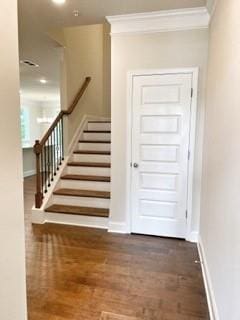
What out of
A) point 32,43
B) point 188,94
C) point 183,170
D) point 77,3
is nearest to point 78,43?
point 32,43

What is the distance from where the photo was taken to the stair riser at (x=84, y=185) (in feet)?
13.3

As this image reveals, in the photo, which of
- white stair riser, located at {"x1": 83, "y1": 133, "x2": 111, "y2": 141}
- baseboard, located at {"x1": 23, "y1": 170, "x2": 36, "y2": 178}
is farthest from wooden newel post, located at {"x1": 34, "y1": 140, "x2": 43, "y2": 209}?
baseboard, located at {"x1": 23, "y1": 170, "x2": 36, "y2": 178}

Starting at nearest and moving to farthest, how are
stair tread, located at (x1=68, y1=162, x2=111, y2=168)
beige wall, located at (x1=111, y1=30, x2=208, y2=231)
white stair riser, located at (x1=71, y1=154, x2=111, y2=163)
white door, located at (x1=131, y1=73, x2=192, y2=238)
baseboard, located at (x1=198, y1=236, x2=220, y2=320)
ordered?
baseboard, located at (x1=198, y1=236, x2=220, y2=320) → beige wall, located at (x1=111, y1=30, x2=208, y2=231) → white door, located at (x1=131, y1=73, x2=192, y2=238) → stair tread, located at (x1=68, y1=162, x2=111, y2=168) → white stair riser, located at (x1=71, y1=154, x2=111, y2=163)

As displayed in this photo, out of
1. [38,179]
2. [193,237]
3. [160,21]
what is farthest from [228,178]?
[38,179]

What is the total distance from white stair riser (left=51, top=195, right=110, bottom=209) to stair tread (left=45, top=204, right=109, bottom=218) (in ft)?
0.25

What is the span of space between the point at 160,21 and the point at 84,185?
2.52m

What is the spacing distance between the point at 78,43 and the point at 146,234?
3752mm

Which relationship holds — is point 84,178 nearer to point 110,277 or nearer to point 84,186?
point 84,186

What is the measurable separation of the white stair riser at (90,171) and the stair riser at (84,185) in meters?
0.24

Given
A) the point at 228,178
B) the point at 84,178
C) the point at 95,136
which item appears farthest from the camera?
the point at 95,136

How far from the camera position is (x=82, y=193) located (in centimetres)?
390

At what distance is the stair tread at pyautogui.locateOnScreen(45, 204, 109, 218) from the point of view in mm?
3625

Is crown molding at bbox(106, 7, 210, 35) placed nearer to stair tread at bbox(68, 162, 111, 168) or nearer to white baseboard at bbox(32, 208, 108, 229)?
stair tread at bbox(68, 162, 111, 168)

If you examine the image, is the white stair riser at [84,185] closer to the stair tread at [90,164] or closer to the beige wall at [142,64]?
the stair tread at [90,164]
